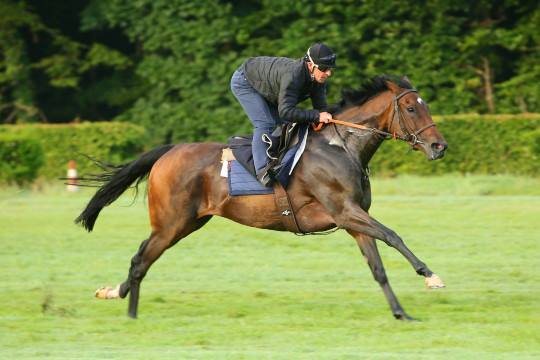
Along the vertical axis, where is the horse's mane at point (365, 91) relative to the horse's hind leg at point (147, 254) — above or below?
above

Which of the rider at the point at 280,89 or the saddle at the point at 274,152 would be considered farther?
the saddle at the point at 274,152

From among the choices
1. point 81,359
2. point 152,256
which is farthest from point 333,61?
point 81,359

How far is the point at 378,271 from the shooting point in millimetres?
9492

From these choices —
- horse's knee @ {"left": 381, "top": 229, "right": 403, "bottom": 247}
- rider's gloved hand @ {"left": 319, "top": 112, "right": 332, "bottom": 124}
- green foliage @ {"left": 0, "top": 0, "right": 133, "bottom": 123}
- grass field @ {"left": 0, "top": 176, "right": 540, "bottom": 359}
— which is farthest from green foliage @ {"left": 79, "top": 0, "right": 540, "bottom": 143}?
horse's knee @ {"left": 381, "top": 229, "right": 403, "bottom": 247}

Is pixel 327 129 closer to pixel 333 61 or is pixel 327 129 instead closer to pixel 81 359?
pixel 333 61

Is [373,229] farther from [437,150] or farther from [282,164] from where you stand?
[282,164]

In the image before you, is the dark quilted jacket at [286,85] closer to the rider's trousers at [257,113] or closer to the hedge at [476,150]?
the rider's trousers at [257,113]

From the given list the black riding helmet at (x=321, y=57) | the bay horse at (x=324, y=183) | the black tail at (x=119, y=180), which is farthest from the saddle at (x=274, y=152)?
the black tail at (x=119, y=180)

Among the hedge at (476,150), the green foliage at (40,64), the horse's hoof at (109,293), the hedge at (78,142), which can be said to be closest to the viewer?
the horse's hoof at (109,293)

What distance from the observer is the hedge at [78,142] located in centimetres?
2717

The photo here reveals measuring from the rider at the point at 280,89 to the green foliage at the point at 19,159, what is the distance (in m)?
14.7

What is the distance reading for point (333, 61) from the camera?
9.59m

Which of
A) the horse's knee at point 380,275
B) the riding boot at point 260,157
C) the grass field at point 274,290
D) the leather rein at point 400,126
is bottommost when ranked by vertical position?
the grass field at point 274,290

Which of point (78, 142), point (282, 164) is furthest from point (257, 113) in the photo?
point (78, 142)
